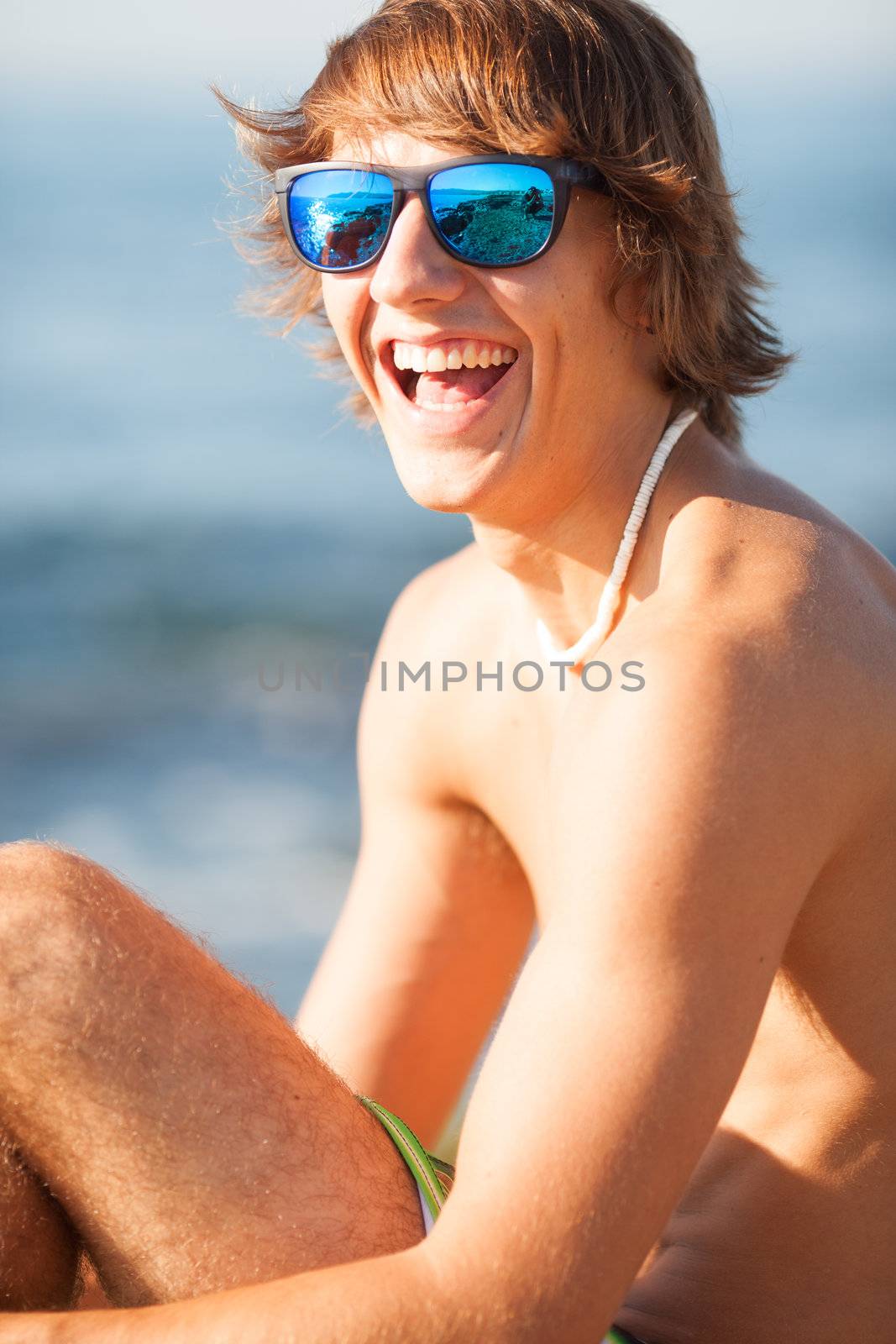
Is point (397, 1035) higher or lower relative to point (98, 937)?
lower

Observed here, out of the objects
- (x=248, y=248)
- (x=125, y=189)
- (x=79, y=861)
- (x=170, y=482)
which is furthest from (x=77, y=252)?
(x=79, y=861)

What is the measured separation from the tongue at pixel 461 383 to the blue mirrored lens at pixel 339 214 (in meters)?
0.24

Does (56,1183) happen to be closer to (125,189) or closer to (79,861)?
(79,861)

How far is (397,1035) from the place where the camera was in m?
3.10

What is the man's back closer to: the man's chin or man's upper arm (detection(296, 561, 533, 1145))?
the man's chin

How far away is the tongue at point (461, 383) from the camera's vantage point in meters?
2.50

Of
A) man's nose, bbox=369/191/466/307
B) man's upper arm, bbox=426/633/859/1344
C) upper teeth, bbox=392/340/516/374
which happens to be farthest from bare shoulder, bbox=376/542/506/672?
man's upper arm, bbox=426/633/859/1344

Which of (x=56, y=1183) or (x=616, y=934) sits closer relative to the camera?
(x=616, y=934)

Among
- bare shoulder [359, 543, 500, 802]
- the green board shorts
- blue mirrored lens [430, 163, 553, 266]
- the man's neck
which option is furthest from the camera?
bare shoulder [359, 543, 500, 802]

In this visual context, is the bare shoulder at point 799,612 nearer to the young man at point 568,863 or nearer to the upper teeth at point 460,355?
the young man at point 568,863

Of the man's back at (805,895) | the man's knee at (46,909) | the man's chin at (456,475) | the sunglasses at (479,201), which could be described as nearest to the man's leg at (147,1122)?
the man's knee at (46,909)

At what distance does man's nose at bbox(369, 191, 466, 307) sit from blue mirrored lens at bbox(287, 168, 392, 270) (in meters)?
0.04

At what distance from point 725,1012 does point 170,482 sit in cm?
1213

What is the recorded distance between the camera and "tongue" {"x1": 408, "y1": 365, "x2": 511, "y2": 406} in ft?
8.20
